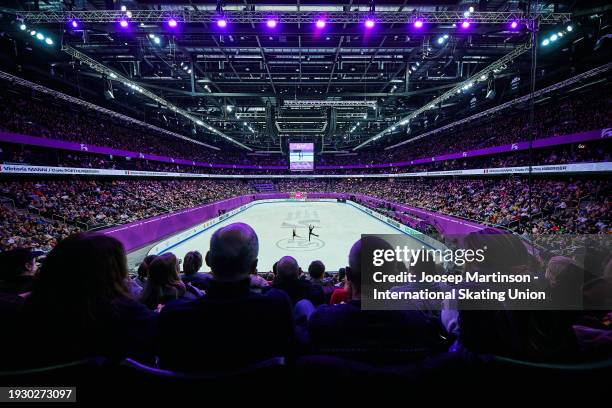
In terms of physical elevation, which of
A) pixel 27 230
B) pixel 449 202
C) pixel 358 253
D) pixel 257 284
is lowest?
pixel 27 230

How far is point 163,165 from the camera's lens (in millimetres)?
33031

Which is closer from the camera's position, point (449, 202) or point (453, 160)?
point (449, 202)

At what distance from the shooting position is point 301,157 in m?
37.8

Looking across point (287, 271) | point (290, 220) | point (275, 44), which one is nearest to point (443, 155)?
point (290, 220)

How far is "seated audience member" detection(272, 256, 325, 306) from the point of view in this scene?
→ 3.25 metres

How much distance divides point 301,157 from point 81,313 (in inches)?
1459

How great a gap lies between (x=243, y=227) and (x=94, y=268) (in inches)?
32.7

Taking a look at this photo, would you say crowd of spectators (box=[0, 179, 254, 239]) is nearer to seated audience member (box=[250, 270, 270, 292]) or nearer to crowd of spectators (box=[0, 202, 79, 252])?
crowd of spectators (box=[0, 202, 79, 252])

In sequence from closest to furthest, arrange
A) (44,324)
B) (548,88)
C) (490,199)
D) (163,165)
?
(44,324)
(548,88)
(490,199)
(163,165)

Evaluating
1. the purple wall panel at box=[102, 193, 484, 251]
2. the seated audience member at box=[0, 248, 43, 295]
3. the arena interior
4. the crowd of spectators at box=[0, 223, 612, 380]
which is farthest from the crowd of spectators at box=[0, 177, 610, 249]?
the seated audience member at box=[0, 248, 43, 295]

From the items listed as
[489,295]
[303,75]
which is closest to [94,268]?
[489,295]

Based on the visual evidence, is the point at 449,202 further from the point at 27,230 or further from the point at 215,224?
the point at 27,230

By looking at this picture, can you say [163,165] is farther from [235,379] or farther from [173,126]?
[235,379]

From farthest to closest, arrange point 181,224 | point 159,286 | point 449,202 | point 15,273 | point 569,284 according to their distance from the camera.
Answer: point 449,202
point 181,224
point 159,286
point 15,273
point 569,284
